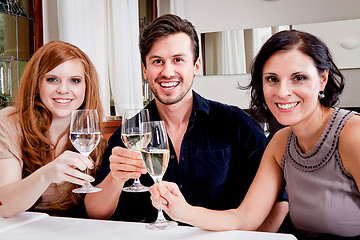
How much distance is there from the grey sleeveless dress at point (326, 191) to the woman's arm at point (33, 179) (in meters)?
A: 0.70

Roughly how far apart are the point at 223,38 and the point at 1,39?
3.45 m

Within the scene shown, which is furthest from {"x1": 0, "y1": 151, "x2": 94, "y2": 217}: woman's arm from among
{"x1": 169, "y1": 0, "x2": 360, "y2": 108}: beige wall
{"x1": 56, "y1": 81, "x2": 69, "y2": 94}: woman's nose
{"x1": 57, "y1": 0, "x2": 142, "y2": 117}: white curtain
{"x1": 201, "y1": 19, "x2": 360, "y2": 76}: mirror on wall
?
{"x1": 169, "y1": 0, "x2": 360, "y2": 108}: beige wall

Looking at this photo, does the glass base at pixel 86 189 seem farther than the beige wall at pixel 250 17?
No

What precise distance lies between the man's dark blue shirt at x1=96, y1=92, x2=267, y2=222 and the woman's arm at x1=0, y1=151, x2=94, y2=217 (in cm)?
42

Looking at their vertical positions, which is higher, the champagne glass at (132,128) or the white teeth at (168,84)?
the white teeth at (168,84)

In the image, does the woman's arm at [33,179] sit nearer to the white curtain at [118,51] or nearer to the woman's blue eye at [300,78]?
the woman's blue eye at [300,78]

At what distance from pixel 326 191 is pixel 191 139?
692 mm

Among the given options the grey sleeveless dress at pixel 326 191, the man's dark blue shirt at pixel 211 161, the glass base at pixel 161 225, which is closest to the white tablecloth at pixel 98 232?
the glass base at pixel 161 225

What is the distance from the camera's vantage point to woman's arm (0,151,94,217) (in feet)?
3.90

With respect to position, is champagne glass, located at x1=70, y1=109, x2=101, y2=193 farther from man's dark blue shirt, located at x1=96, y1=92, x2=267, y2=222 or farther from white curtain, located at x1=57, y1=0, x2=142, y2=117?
white curtain, located at x1=57, y1=0, x2=142, y2=117

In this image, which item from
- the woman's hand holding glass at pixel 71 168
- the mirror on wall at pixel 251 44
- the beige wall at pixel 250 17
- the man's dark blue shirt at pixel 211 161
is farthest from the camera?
the beige wall at pixel 250 17

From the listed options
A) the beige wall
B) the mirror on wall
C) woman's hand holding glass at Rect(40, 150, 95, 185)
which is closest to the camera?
woman's hand holding glass at Rect(40, 150, 95, 185)

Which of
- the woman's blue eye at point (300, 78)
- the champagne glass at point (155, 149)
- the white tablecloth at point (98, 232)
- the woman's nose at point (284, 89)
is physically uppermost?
the woman's blue eye at point (300, 78)

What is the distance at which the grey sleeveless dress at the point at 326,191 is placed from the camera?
127 cm
